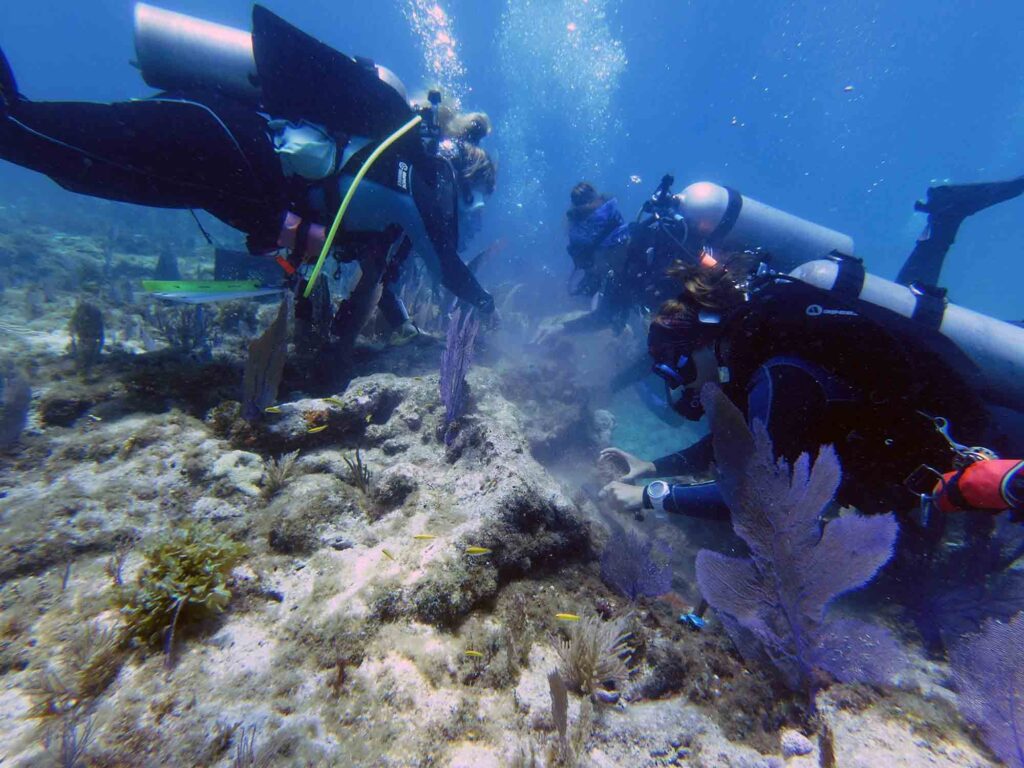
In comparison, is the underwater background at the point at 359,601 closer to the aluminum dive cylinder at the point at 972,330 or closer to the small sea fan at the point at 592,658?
the small sea fan at the point at 592,658

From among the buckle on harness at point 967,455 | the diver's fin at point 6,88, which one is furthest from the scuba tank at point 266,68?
the buckle on harness at point 967,455

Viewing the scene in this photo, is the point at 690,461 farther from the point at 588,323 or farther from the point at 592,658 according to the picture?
the point at 588,323

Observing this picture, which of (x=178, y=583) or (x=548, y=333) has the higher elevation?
(x=548, y=333)

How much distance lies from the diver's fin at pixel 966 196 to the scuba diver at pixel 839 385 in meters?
5.05

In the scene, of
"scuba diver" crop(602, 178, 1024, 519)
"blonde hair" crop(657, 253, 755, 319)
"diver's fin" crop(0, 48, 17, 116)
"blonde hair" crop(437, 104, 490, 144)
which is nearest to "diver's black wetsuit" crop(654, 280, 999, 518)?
"scuba diver" crop(602, 178, 1024, 519)

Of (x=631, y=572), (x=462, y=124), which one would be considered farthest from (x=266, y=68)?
(x=631, y=572)

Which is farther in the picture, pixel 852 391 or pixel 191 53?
pixel 191 53

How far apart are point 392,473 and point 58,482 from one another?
6.31ft

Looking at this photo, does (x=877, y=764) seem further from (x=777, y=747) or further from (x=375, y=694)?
(x=375, y=694)

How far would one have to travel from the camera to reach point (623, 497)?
3.64m

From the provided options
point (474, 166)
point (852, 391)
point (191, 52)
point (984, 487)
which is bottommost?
point (984, 487)

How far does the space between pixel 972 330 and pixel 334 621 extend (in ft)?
17.6

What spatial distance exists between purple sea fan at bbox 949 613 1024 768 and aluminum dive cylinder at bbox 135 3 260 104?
7.18m

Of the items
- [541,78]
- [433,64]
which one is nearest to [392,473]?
[541,78]
